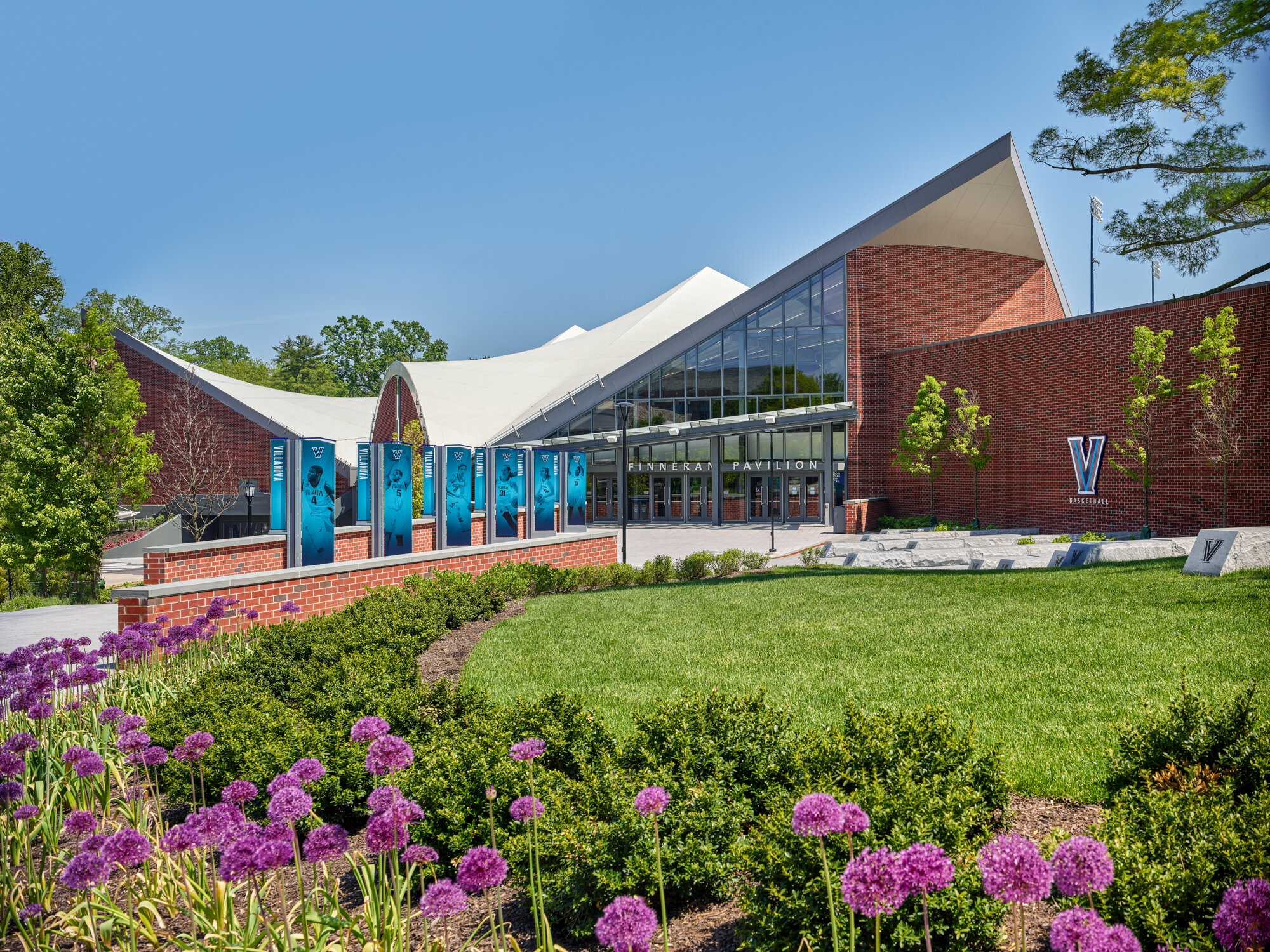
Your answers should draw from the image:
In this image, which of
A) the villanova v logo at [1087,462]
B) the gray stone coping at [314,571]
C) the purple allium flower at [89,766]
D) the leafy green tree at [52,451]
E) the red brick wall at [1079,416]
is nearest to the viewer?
the purple allium flower at [89,766]

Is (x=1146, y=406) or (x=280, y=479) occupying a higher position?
(x=1146, y=406)

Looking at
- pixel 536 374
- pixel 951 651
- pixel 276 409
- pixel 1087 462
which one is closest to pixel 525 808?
pixel 951 651

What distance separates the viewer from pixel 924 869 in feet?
6.13

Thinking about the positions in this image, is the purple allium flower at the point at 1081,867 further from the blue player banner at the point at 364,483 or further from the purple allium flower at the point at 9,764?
the blue player banner at the point at 364,483

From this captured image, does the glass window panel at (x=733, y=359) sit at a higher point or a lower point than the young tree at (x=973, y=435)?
higher

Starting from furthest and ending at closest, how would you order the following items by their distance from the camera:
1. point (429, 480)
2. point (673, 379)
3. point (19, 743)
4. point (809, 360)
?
point (673, 379) → point (809, 360) → point (429, 480) → point (19, 743)

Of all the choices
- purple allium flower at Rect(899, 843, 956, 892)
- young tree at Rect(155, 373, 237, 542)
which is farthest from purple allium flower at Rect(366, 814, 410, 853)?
young tree at Rect(155, 373, 237, 542)

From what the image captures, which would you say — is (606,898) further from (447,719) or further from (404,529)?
(404,529)

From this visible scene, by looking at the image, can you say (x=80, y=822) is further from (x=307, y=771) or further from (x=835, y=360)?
(x=835, y=360)

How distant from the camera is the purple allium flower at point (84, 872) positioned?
8.56 ft

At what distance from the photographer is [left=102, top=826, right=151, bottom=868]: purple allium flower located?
2.66m

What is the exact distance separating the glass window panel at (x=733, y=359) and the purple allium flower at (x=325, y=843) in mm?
36487

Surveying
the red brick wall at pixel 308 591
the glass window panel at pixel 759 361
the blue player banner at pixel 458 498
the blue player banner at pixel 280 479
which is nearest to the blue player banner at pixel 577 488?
the red brick wall at pixel 308 591

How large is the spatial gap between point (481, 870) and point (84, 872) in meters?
1.47
